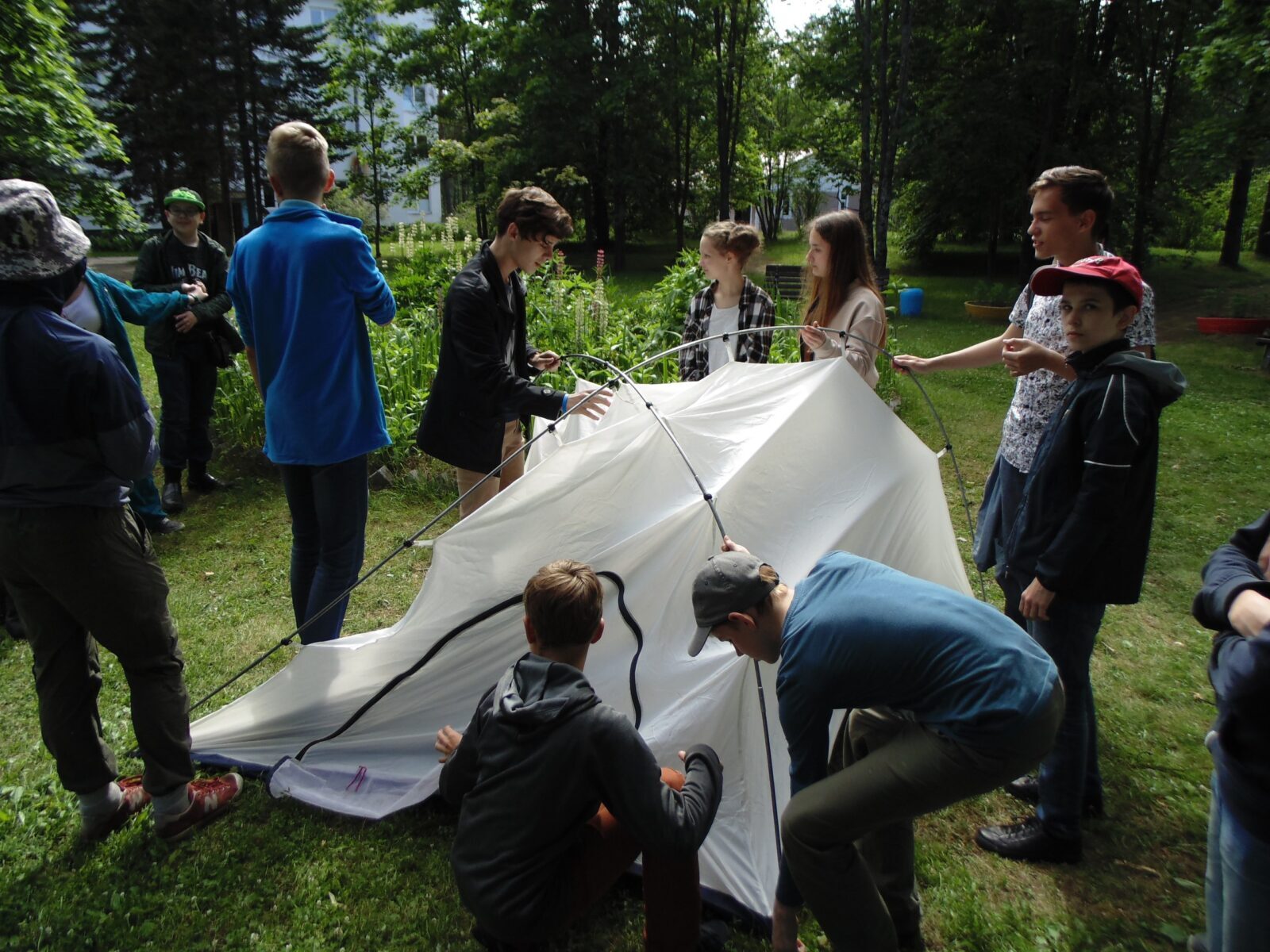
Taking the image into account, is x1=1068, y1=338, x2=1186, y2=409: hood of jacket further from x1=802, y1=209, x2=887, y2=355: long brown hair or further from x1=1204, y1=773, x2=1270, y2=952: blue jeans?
x1=802, y1=209, x2=887, y2=355: long brown hair

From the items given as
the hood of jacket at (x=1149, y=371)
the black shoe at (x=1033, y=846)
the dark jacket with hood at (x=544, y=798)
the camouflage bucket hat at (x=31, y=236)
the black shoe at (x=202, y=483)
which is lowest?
the black shoe at (x=1033, y=846)

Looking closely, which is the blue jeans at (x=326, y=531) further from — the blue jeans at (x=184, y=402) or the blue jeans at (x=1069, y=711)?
the blue jeans at (x=184, y=402)

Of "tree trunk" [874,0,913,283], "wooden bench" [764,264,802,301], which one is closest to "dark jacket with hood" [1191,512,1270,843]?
"wooden bench" [764,264,802,301]

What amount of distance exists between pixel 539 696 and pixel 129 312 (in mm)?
3230

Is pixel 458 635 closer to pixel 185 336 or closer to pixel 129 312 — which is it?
pixel 129 312

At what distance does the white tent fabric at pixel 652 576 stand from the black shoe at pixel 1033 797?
0.66 meters

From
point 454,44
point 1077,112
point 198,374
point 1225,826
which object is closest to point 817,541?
point 1225,826

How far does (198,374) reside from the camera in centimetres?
493

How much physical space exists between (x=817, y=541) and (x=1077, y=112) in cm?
1557

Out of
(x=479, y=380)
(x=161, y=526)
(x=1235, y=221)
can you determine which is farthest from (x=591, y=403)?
(x=1235, y=221)

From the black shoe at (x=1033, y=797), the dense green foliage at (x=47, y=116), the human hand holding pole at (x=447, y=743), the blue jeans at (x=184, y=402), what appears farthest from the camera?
the dense green foliage at (x=47, y=116)

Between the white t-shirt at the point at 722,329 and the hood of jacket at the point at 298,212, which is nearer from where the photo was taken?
the hood of jacket at the point at 298,212

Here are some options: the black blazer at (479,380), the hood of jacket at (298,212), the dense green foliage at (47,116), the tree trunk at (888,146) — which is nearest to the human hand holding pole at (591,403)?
the black blazer at (479,380)

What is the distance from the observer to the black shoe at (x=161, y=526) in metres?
4.57
